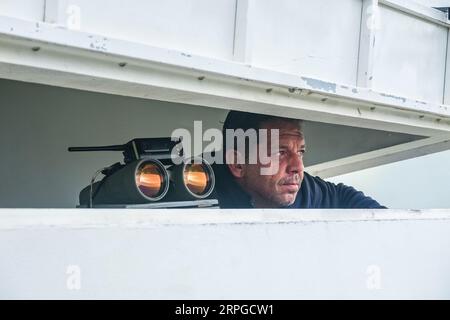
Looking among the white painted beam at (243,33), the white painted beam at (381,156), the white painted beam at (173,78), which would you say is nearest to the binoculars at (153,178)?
the white painted beam at (173,78)

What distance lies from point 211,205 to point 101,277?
0.68m

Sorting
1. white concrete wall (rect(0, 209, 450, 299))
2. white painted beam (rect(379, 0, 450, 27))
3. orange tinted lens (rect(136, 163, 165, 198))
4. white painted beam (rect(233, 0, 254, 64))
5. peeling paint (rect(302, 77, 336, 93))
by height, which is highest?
white painted beam (rect(379, 0, 450, 27))

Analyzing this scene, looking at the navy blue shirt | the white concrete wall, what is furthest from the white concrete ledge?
the navy blue shirt

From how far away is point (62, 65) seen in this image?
4.99 ft

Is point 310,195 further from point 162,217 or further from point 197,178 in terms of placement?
point 162,217

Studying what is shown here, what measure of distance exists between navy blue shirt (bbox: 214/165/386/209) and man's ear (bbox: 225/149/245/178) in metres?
0.03

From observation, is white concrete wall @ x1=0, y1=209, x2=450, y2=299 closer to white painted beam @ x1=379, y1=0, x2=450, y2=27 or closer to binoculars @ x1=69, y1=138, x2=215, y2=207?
binoculars @ x1=69, y1=138, x2=215, y2=207

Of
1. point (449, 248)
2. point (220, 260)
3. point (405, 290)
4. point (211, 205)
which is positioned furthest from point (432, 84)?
Result: point (220, 260)

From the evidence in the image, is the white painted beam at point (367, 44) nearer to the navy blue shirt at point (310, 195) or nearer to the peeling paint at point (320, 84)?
the peeling paint at point (320, 84)

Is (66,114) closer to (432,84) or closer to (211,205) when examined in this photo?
(211,205)

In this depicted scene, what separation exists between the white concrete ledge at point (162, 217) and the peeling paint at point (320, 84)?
14.3 inches

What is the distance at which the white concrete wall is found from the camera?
1417 millimetres

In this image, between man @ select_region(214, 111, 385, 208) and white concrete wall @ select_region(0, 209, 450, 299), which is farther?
man @ select_region(214, 111, 385, 208)

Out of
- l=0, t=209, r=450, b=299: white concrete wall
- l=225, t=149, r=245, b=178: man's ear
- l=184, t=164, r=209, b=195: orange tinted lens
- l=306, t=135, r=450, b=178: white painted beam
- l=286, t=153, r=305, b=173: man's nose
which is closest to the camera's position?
l=0, t=209, r=450, b=299: white concrete wall
